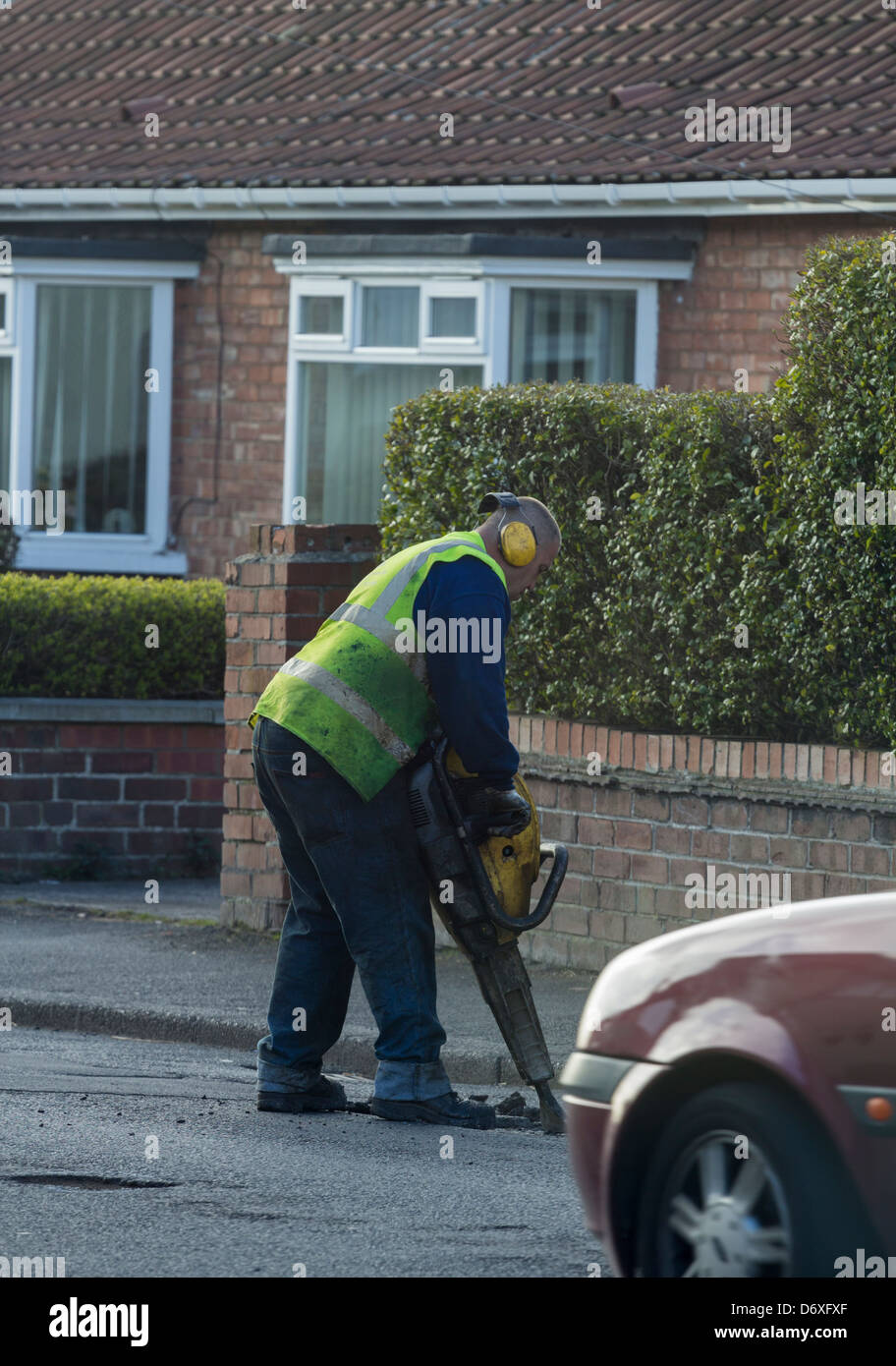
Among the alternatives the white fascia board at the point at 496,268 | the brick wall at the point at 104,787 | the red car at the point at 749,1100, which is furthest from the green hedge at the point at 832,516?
the white fascia board at the point at 496,268

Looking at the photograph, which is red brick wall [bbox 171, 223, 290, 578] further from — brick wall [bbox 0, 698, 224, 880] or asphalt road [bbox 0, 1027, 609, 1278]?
asphalt road [bbox 0, 1027, 609, 1278]

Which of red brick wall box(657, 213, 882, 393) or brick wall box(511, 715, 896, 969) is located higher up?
red brick wall box(657, 213, 882, 393)

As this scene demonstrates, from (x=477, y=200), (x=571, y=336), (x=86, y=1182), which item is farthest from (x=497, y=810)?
(x=571, y=336)

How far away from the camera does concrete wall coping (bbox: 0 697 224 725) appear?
39.8 ft

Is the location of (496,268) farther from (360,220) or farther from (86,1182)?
(86,1182)

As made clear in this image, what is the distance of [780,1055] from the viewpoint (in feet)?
14.4

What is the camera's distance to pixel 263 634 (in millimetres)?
10609

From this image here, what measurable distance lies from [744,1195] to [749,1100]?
0.60 ft

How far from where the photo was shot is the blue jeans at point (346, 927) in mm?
7020

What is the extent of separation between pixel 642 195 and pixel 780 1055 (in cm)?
1001

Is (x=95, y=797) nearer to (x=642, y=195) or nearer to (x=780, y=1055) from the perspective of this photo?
(x=642, y=195)

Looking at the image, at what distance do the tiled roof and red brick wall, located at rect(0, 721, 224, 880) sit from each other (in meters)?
4.26

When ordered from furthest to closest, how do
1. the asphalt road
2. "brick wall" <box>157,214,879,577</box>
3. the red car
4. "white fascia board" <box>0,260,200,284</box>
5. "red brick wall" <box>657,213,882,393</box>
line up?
"white fascia board" <box>0,260,200,284</box>, "brick wall" <box>157,214,879,577</box>, "red brick wall" <box>657,213,882,393</box>, the asphalt road, the red car

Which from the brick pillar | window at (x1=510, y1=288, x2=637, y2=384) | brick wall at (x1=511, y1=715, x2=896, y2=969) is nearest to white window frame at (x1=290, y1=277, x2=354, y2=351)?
window at (x1=510, y1=288, x2=637, y2=384)
